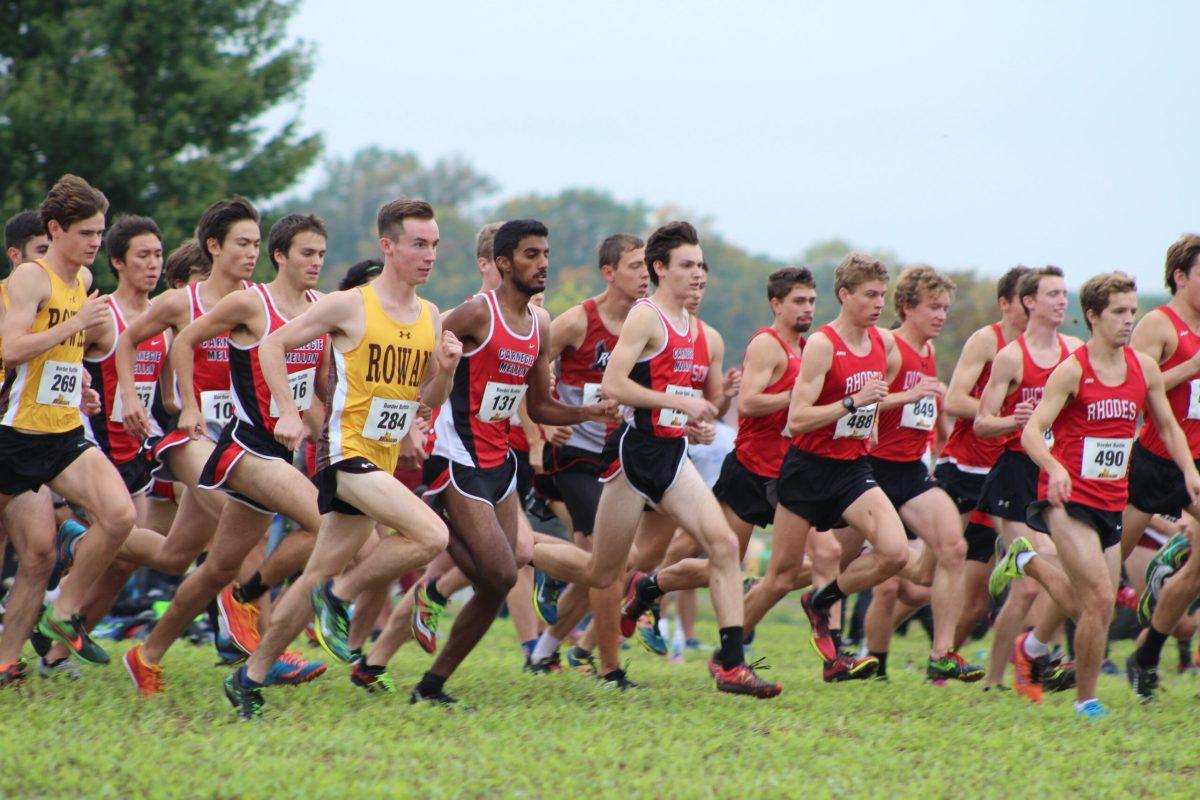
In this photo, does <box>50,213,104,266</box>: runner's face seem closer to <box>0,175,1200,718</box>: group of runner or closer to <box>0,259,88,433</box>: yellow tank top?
<box>0,175,1200,718</box>: group of runner

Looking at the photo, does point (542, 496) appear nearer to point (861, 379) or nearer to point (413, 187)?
point (861, 379)

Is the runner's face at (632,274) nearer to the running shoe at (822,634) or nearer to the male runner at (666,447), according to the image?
the male runner at (666,447)

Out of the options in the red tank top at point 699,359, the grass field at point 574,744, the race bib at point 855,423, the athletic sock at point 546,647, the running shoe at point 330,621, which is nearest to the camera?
the grass field at point 574,744

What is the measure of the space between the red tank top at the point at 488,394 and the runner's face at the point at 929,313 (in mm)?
3004

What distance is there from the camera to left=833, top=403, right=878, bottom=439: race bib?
28.1 feet

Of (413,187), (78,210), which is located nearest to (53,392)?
(78,210)

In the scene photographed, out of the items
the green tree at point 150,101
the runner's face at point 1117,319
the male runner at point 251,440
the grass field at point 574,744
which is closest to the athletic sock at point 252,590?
the male runner at point 251,440

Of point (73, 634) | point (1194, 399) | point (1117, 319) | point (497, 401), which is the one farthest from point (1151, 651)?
point (73, 634)

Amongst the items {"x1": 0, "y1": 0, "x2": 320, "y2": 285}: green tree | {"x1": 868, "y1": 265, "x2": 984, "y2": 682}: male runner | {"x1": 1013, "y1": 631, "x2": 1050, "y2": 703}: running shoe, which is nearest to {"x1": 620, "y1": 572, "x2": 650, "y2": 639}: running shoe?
{"x1": 868, "y1": 265, "x2": 984, "y2": 682}: male runner

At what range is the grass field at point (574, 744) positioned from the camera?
220 inches

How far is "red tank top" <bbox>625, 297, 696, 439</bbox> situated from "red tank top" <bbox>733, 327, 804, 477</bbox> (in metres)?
1.52

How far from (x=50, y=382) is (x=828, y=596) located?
4.65 m

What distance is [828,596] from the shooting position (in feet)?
29.3

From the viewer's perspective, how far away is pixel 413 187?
11594 centimetres
